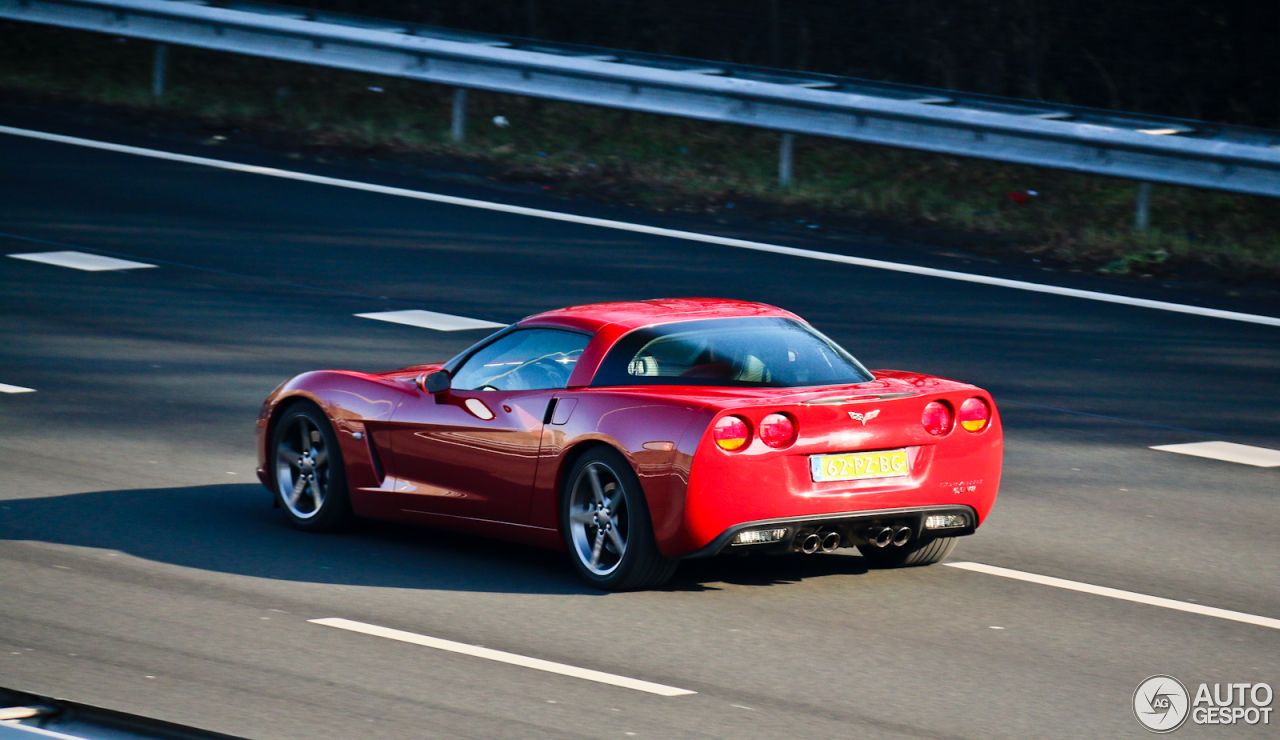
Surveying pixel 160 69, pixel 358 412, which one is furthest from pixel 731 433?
pixel 160 69

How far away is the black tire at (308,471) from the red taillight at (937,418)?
2.82 m

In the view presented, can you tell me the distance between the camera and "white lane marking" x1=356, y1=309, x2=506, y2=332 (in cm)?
1452

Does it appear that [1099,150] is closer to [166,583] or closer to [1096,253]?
[1096,253]

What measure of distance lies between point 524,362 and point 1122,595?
2767 mm

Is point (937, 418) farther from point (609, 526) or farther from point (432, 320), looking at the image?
point (432, 320)

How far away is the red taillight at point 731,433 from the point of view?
26.2ft

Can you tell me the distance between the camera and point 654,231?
706 inches

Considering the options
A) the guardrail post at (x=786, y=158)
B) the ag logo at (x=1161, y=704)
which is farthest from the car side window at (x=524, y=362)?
the guardrail post at (x=786, y=158)

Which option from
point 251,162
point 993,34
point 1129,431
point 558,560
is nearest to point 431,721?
point 558,560

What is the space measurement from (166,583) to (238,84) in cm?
1658

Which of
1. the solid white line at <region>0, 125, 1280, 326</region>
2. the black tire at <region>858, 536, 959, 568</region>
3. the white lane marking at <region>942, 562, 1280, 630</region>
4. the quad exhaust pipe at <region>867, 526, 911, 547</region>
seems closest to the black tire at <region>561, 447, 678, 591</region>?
the quad exhaust pipe at <region>867, 526, 911, 547</region>

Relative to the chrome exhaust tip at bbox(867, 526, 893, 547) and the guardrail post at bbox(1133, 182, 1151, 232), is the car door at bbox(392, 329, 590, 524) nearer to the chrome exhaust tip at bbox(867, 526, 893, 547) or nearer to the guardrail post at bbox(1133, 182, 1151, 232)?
the chrome exhaust tip at bbox(867, 526, 893, 547)

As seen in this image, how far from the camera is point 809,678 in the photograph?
7145 millimetres

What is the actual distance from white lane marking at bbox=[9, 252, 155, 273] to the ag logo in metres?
11.1
